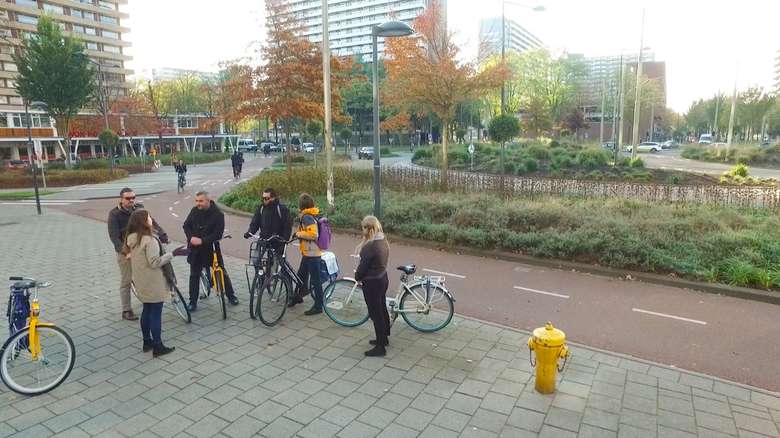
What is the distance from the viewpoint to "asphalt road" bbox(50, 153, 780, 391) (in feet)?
17.4

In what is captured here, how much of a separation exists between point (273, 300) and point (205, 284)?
136cm

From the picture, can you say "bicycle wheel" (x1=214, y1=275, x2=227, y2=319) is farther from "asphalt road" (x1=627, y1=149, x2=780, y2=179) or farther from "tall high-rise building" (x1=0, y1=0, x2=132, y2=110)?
"tall high-rise building" (x1=0, y1=0, x2=132, y2=110)

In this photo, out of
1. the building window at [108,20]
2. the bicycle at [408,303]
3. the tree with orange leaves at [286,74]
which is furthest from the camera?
the building window at [108,20]

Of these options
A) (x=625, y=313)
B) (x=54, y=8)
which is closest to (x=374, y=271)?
(x=625, y=313)

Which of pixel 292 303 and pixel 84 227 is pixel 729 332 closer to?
pixel 292 303

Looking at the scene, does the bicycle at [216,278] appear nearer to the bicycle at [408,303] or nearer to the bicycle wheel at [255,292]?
the bicycle wheel at [255,292]

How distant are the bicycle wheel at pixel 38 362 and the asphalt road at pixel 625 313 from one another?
8.63ft

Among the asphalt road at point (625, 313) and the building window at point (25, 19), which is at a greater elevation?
the building window at point (25, 19)

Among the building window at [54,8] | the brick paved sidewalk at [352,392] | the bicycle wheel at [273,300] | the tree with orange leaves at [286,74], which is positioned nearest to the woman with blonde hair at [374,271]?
the brick paved sidewalk at [352,392]

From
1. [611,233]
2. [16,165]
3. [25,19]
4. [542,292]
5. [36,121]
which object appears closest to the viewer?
[542,292]

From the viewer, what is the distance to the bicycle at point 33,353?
14.6 ft

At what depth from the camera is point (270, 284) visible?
6.30 metres

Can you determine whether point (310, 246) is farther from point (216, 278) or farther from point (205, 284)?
point (205, 284)

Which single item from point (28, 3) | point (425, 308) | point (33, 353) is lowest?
point (425, 308)
